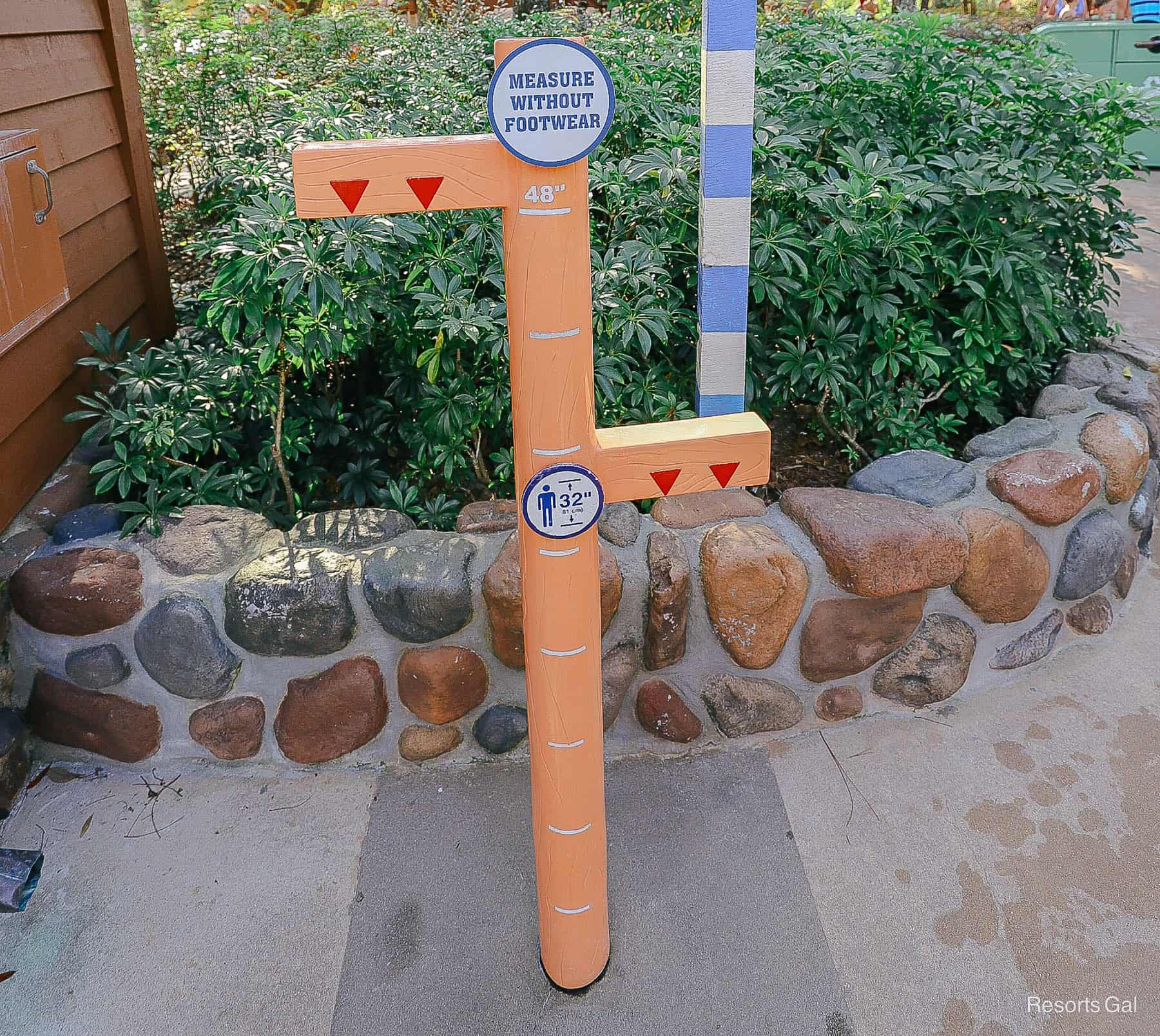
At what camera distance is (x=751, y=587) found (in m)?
2.50

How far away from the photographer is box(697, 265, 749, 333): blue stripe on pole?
1.47 m

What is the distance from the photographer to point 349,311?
2.54m

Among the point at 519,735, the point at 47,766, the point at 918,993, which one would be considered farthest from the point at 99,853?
the point at 918,993

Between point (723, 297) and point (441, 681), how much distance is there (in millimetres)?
1373

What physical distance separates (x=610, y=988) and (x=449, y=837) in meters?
0.55

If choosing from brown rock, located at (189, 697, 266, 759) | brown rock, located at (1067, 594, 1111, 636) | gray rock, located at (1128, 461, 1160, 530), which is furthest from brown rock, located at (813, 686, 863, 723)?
brown rock, located at (189, 697, 266, 759)

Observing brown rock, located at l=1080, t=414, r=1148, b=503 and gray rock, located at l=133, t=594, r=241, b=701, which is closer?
gray rock, located at l=133, t=594, r=241, b=701

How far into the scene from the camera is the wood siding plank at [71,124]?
2.89m

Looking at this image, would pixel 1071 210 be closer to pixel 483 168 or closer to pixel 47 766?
pixel 483 168

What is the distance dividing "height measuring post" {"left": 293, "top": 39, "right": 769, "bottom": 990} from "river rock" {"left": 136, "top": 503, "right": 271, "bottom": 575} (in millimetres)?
1107

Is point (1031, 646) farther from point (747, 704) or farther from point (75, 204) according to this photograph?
point (75, 204)

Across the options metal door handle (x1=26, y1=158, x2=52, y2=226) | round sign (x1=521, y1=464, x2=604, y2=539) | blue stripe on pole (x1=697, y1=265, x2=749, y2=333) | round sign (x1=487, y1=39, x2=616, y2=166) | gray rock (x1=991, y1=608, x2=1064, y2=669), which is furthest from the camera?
gray rock (x1=991, y1=608, x2=1064, y2=669)

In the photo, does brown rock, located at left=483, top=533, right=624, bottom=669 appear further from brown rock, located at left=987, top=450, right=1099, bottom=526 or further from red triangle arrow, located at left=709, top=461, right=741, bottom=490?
brown rock, located at left=987, top=450, right=1099, bottom=526

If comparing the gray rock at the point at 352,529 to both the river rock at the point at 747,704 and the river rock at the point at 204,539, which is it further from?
the river rock at the point at 747,704
